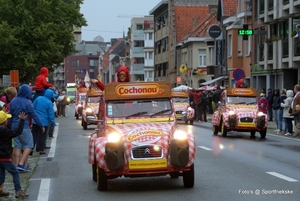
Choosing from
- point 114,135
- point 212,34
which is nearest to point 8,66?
point 212,34

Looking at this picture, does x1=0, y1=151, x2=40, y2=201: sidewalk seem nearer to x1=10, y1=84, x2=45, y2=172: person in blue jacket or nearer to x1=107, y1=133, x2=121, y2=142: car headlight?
x1=10, y1=84, x2=45, y2=172: person in blue jacket

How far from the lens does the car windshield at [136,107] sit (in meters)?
14.2

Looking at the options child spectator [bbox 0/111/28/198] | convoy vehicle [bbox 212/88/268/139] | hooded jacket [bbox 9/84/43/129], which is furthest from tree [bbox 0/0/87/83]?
child spectator [bbox 0/111/28/198]

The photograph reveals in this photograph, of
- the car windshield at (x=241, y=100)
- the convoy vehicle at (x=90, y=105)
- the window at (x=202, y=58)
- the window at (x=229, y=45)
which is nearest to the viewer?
the car windshield at (x=241, y=100)

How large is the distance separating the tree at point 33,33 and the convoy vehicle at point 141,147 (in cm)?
4793

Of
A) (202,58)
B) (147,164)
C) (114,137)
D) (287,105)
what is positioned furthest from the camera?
(202,58)

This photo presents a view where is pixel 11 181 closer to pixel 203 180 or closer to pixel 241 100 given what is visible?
pixel 203 180

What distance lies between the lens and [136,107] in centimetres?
1424

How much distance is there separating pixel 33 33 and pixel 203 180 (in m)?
49.2

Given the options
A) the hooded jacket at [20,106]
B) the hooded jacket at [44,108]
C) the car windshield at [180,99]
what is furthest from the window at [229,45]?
the hooded jacket at [20,106]

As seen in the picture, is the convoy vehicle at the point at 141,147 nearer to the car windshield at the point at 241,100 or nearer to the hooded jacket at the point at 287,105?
the car windshield at the point at 241,100
